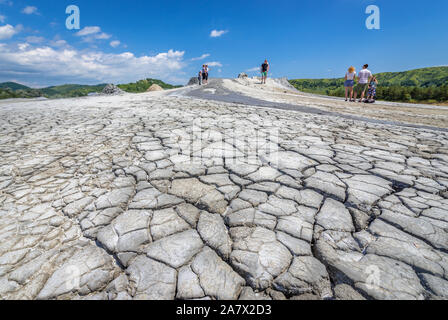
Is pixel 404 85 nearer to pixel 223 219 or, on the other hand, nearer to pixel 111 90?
pixel 111 90

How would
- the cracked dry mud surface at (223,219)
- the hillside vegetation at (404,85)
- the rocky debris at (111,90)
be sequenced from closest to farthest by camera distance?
the cracked dry mud surface at (223,219) → the rocky debris at (111,90) → the hillside vegetation at (404,85)

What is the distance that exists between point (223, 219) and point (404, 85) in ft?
175

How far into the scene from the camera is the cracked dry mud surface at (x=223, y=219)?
3.93 ft

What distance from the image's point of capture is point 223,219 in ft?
5.49

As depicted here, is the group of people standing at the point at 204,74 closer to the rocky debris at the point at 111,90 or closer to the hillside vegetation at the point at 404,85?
the rocky debris at the point at 111,90

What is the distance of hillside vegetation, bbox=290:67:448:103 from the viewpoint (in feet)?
46.4

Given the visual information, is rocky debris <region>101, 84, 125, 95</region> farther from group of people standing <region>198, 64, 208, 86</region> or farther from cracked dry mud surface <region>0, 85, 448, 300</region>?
cracked dry mud surface <region>0, 85, 448, 300</region>

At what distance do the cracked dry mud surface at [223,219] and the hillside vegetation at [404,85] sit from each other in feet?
49.2

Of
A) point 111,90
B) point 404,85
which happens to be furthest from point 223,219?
point 404,85

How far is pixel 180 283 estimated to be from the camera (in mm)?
1194

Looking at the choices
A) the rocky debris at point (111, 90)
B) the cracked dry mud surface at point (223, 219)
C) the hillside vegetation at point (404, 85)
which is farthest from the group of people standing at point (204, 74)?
the cracked dry mud surface at point (223, 219)

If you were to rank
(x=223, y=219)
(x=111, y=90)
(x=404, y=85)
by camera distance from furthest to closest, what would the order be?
(x=404, y=85), (x=111, y=90), (x=223, y=219)

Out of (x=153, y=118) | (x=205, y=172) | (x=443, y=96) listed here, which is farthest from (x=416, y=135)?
(x=443, y=96)

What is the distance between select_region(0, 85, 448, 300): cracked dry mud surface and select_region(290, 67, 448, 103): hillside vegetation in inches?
590
